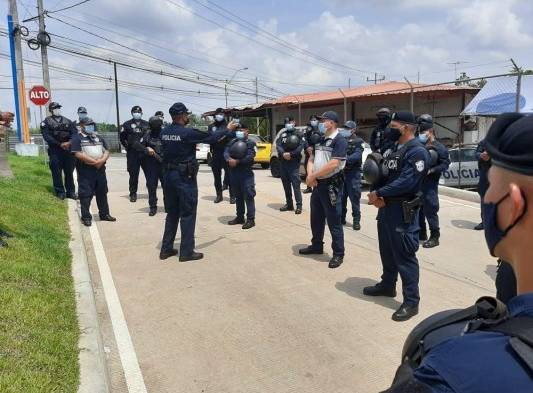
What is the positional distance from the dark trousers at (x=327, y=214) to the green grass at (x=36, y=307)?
3.00 metres

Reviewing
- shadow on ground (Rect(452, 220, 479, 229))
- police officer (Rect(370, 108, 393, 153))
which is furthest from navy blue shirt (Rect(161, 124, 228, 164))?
shadow on ground (Rect(452, 220, 479, 229))

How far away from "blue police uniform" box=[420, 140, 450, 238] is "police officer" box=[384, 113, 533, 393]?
649 cm

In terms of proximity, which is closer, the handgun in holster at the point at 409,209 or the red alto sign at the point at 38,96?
the handgun in holster at the point at 409,209

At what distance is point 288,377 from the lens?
135 inches

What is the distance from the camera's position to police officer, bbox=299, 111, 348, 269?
18.8ft

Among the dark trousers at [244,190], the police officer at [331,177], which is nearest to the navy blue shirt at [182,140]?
the police officer at [331,177]

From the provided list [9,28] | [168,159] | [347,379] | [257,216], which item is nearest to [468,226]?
[257,216]

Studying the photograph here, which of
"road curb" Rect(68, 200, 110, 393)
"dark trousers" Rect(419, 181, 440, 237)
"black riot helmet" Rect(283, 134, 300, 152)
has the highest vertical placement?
"black riot helmet" Rect(283, 134, 300, 152)

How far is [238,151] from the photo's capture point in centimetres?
848

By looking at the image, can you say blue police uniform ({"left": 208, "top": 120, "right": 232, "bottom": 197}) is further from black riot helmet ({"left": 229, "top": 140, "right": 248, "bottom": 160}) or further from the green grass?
the green grass

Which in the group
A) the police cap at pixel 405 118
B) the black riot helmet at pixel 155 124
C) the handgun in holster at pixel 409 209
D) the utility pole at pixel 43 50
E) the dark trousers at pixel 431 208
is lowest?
the dark trousers at pixel 431 208

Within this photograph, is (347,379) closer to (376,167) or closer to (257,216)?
(376,167)

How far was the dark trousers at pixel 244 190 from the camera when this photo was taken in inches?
330

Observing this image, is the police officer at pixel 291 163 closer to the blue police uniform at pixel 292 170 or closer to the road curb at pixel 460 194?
the blue police uniform at pixel 292 170
